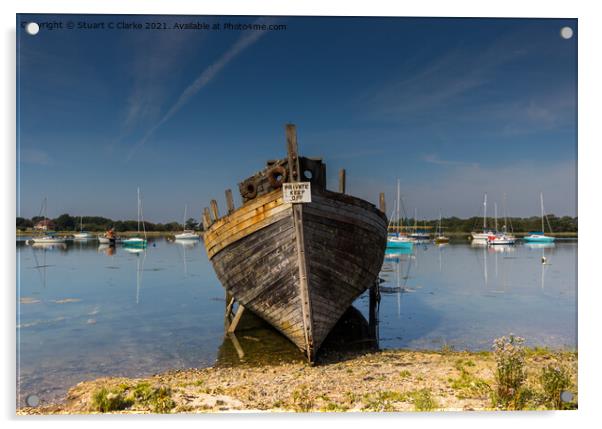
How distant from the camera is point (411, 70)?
890 centimetres

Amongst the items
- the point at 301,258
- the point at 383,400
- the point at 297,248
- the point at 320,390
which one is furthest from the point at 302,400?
the point at 297,248

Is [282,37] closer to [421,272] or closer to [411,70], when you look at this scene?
[411,70]

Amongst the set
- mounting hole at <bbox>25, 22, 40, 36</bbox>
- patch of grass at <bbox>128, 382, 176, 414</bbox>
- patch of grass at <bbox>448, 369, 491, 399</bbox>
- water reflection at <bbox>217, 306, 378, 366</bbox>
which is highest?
mounting hole at <bbox>25, 22, 40, 36</bbox>

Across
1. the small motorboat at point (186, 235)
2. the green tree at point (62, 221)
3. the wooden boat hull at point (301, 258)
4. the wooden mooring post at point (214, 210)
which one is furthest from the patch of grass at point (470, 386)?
the small motorboat at point (186, 235)

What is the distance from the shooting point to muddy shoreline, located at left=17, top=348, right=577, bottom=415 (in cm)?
637

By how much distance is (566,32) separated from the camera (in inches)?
284

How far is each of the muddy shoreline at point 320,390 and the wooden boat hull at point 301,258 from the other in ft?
3.61

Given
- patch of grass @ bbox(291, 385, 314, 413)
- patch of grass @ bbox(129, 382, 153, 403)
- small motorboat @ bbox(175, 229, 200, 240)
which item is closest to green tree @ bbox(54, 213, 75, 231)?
patch of grass @ bbox(129, 382, 153, 403)

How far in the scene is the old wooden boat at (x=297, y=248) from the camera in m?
8.45

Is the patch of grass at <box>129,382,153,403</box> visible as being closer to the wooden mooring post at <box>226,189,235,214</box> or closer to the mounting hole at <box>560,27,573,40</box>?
the wooden mooring post at <box>226,189,235,214</box>

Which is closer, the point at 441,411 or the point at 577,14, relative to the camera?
the point at 441,411

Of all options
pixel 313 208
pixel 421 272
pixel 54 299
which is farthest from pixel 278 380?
pixel 421 272

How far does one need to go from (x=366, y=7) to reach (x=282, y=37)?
147 cm

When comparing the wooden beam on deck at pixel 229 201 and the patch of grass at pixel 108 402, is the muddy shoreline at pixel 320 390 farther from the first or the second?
the wooden beam on deck at pixel 229 201
